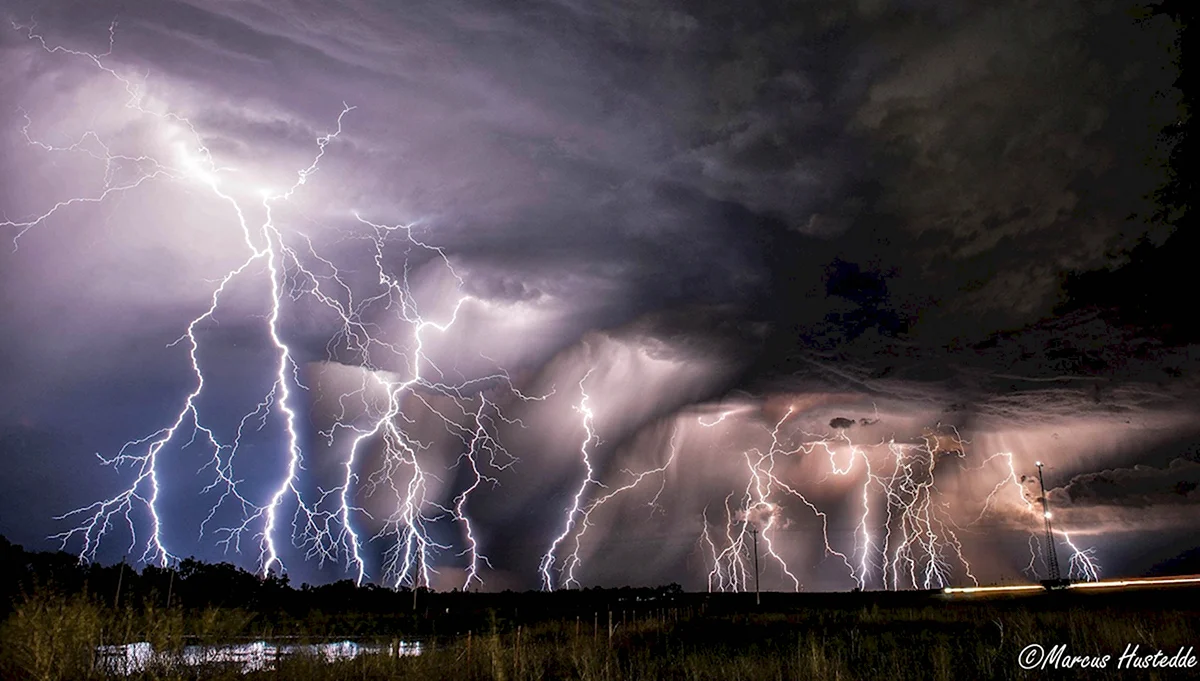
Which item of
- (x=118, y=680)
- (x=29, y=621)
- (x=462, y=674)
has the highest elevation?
(x=29, y=621)

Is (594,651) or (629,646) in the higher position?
(594,651)

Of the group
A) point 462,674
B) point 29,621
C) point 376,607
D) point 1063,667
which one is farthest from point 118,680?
point 376,607

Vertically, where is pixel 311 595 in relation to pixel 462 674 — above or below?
below

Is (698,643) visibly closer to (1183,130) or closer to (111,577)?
(1183,130)

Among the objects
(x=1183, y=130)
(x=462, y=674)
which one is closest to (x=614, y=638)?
(x=462, y=674)

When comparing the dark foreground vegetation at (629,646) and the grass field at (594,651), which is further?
the dark foreground vegetation at (629,646)

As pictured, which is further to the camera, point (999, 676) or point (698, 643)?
point (698, 643)

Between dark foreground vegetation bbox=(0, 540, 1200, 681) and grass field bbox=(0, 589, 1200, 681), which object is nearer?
grass field bbox=(0, 589, 1200, 681)

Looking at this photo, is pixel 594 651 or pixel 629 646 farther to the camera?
pixel 629 646

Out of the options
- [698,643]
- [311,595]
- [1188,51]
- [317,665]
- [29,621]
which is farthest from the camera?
[311,595]

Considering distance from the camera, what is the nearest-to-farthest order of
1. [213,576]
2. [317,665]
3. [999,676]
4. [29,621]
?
1. [29,621]
2. [999,676]
3. [317,665]
4. [213,576]

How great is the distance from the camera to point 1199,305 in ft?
29.7

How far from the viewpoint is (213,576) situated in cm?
5222

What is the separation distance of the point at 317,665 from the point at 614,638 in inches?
413
